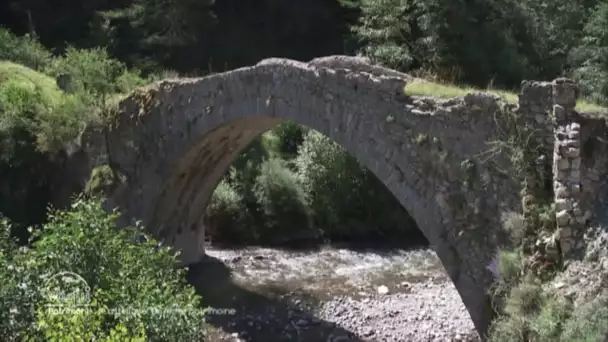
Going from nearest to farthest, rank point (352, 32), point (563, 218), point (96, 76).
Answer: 1. point (563, 218)
2. point (96, 76)
3. point (352, 32)

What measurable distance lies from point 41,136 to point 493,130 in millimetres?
13173

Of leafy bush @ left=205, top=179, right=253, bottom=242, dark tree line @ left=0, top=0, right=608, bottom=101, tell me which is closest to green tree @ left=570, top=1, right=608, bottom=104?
dark tree line @ left=0, top=0, right=608, bottom=101

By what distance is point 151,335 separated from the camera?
30.2 ft

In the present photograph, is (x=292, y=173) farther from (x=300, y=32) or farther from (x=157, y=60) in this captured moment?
(x=300, y=32)

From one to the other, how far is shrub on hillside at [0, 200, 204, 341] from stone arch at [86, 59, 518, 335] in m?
4.41

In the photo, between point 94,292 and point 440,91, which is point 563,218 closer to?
point 440,91

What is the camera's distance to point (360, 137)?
13797 mm

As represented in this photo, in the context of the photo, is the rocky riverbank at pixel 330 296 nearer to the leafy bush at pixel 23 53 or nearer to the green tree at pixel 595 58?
the green tree at pixel 595 58

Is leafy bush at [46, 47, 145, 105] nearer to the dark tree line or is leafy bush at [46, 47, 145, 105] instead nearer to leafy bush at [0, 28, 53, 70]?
leafy bush at [0, 28, 53, 70]

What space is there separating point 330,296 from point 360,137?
5.74 metres

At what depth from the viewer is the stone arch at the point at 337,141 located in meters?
11.8

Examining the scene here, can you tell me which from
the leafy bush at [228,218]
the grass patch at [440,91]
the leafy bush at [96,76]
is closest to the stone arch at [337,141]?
the grass patch at [440,91]

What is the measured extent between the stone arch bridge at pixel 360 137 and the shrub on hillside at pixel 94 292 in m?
4.41

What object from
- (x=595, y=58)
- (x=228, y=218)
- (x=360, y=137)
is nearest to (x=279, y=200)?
(x=228, y=218)
